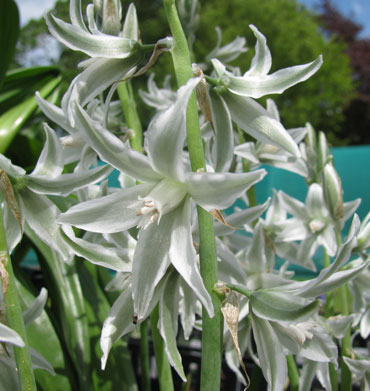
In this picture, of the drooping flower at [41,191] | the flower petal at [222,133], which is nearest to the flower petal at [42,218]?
the drooping flower at [41,191]

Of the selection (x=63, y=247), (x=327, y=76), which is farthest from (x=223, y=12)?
(x=63, y=247)

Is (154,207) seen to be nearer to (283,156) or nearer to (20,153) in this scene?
(283,156)

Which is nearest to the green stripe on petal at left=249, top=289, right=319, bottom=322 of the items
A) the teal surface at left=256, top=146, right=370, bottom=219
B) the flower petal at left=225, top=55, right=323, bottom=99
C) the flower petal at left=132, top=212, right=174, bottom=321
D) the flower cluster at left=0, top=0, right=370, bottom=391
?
the flower cluster at left=0, top=0, right=370, bottom=391

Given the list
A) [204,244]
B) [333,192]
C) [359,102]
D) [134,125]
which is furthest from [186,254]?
[359,102]

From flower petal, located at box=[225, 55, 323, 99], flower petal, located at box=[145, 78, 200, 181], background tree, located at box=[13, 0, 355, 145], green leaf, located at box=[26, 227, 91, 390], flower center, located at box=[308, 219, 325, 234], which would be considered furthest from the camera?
background tree, located at box=[13, 0, 355, 145]

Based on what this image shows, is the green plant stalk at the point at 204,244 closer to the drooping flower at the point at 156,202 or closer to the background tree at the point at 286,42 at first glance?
the drooping flower at the point at 156,202

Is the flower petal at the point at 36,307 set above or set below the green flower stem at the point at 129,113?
below

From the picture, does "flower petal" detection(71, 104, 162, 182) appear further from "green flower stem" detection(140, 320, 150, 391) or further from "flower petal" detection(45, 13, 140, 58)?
"green flower stem" detection(140, 320, 150, 391)
